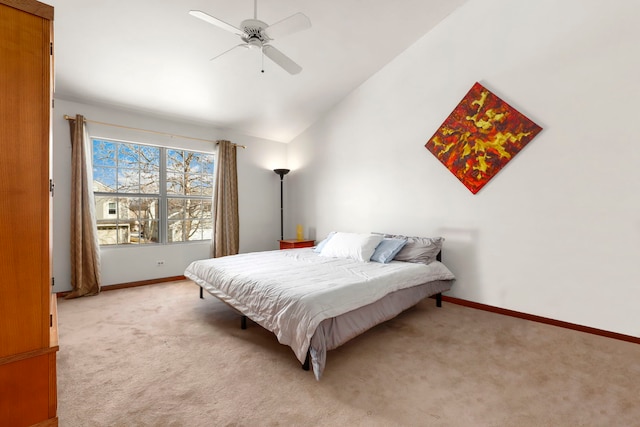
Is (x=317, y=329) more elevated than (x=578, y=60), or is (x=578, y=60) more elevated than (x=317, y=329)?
(x=578, y=60)

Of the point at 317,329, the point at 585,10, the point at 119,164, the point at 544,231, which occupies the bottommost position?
the point at 317,329

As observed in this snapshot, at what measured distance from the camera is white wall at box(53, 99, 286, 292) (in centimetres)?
371

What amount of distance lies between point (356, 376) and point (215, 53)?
343 centimetres

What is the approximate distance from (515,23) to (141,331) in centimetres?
471

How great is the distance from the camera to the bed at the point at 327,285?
1936 mm

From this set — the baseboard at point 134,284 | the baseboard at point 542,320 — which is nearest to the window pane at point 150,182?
the baseboard at point 134,284

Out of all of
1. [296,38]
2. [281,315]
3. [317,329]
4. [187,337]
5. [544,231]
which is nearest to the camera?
[317,329]

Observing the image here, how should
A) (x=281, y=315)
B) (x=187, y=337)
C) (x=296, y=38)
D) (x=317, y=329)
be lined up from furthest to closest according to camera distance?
1. (x=296, y=38)
2. (x=187, y=337)
3. (x=281, y=315)
4. (x=317, y=329)

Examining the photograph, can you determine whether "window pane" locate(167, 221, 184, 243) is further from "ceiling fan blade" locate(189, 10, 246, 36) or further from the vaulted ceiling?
"ceiling fan blade" locate(189, 10, 246, 36)

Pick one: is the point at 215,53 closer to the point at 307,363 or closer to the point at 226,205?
the point at 226,205

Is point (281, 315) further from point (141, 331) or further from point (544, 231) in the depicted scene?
point (544, 231)

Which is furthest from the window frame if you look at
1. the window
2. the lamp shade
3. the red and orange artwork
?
the red and orange artwork

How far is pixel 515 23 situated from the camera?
300 centimetres

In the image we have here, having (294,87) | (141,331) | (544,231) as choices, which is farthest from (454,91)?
(141,331)
